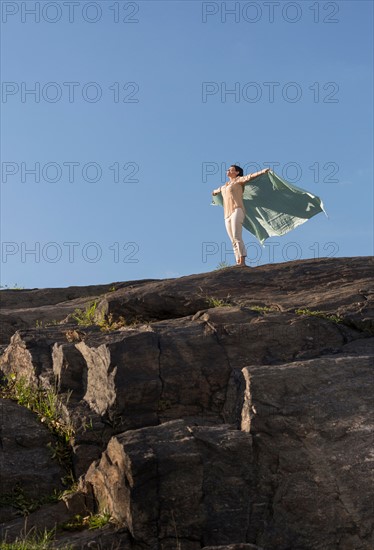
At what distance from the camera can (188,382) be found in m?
10.5

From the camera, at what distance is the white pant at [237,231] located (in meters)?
16.8

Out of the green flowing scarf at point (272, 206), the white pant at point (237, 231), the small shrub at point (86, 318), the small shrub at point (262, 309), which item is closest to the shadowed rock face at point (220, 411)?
the small shrub at point (262, 309)

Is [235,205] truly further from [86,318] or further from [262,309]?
[262,309]

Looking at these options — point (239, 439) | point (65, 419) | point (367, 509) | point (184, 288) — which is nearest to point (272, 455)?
point (239, 439)

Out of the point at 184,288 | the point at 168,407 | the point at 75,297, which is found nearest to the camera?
the point at 168,407

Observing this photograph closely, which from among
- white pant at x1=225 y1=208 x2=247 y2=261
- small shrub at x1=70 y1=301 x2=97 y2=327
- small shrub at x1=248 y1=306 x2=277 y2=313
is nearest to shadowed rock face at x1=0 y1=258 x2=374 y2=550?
small shrub at x1=248 y1=306 x2=277 y2=313

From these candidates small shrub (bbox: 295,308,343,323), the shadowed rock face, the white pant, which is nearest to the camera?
the shadowed rock face

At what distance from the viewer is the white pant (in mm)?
16828

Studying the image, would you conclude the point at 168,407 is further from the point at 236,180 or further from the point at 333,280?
the point at 236,180

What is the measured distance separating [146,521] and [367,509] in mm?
2371

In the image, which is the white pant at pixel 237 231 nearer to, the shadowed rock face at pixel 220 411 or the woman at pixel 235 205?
the woman at pixel 235 205

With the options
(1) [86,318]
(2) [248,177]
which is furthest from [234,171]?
(1) [86,318]

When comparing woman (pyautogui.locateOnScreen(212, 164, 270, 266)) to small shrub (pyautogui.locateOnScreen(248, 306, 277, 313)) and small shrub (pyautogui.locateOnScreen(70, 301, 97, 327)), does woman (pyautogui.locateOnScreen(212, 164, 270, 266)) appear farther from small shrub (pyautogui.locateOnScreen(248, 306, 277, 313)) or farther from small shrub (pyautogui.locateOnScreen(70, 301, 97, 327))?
small shrub (pyautogui.locateOnScreen(248, 306, 277, 313))

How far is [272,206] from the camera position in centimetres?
1802
